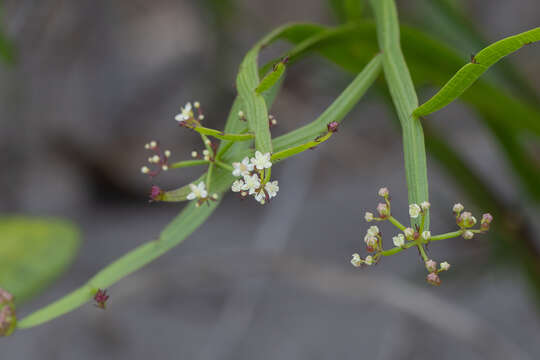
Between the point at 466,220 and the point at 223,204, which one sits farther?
the point at 223,204

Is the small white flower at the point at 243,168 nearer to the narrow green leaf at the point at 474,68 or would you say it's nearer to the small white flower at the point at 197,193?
the small white flower at the point at 197,193

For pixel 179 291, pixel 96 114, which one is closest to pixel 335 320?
pixel 179 291

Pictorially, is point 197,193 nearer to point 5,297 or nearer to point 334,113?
point 334,113

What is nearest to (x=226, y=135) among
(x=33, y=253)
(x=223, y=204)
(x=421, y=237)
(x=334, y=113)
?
(x=334, y=113)

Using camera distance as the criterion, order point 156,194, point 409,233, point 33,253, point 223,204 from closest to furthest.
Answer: point 409,233 → point 156,194 → point 33,253 → point 223,204

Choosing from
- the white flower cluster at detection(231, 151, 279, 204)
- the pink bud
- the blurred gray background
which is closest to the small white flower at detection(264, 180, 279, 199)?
the white flower cluster at detection(231, 151, 279, 204)

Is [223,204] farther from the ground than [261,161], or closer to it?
farther from the ground
